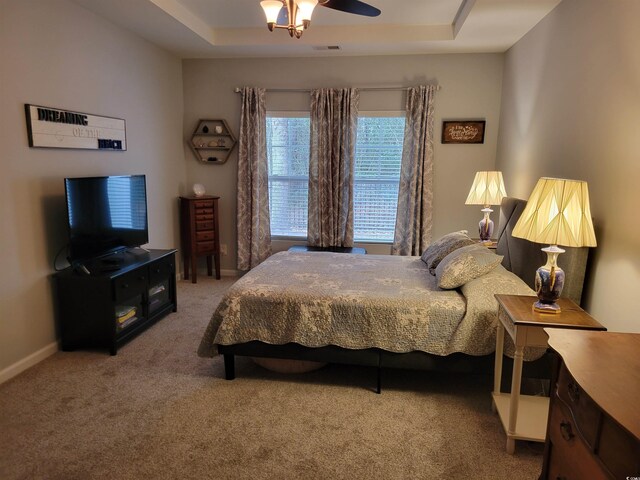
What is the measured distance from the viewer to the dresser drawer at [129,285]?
316 cm

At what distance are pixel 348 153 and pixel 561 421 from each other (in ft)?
12.6

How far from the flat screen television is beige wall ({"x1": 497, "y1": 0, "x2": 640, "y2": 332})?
11.2 ft

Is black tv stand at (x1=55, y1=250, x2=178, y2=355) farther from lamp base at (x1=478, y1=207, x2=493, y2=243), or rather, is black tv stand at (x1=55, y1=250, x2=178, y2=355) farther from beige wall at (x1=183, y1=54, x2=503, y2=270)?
lamp base at (x1=478, y1=207, x2=493, y2=243)

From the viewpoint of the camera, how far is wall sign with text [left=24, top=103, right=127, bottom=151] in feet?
9.60

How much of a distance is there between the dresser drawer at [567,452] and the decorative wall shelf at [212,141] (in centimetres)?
445

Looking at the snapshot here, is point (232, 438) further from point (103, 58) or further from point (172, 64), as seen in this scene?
point (172, 64)

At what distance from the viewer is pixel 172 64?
4871 millimetres

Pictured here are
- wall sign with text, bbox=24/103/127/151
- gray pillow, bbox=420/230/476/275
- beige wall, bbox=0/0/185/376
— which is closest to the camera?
beige wall, bbox=0/0/185/376

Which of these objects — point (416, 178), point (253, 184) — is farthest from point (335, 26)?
point (253, 184)

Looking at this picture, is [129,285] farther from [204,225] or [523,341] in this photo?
[523,341]

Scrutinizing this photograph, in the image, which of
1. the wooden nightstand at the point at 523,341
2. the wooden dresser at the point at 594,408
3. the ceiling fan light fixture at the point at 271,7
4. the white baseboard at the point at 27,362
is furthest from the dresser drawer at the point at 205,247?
the wooden dresser at the point at 594,408

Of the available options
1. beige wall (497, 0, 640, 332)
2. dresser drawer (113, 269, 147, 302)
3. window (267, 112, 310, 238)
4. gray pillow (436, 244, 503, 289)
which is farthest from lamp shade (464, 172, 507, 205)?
dresser drawer (113, 269, 147, 302)

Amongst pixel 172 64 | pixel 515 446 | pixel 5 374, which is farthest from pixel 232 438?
pixel 172 64

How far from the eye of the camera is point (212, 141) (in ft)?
16.9
